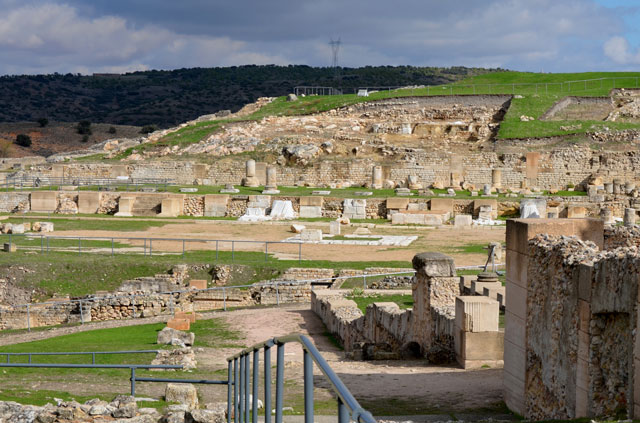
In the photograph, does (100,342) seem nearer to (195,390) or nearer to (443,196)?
(195,390)

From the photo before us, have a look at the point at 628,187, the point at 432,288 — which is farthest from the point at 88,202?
the point at 432,288

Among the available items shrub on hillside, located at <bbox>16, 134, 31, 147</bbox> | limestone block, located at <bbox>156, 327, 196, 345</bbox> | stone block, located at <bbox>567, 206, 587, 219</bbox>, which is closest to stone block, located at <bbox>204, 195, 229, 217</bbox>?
stone block, located at <bbox>567, 206, 587, 219</bbox>

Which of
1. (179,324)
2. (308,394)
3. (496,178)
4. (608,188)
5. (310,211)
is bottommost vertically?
(179,324)

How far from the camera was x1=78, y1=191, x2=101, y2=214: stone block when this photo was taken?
44062 mm

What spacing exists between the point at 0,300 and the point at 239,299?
22.1 ft

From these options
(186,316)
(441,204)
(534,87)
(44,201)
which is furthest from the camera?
(534,87)

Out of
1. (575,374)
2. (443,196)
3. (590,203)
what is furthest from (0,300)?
(590,203)

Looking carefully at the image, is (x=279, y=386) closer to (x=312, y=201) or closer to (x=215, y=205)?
(x=312, y=201)

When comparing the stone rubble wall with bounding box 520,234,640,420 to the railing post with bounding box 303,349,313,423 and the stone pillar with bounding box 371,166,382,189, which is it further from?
the stone pillar with bounding box 371,166,382,189

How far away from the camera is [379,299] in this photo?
908 inches

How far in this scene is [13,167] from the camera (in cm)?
5931

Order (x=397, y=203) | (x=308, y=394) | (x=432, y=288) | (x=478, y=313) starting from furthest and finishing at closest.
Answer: (x=397, y=203), (x=432, y=288), (x=478, y=313), (x=308, y=394)

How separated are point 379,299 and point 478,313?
8286 mm

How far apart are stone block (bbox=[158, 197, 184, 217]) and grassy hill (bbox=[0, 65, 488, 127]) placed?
260 feet
